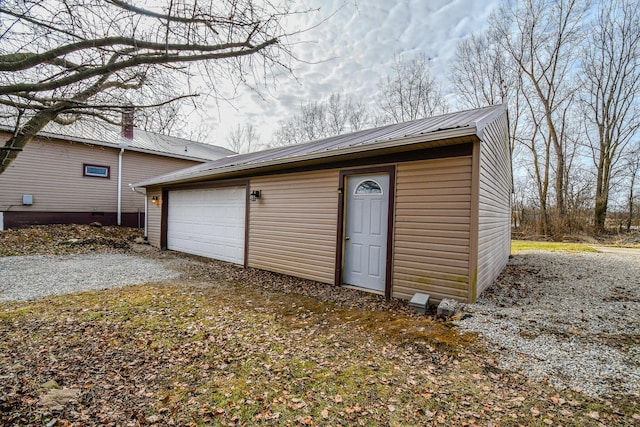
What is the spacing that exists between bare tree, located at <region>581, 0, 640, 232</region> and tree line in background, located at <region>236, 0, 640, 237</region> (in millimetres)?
40

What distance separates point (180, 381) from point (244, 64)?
2675 mm

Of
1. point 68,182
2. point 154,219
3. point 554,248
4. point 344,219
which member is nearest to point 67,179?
point 68,182

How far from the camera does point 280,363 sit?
9.05 ft

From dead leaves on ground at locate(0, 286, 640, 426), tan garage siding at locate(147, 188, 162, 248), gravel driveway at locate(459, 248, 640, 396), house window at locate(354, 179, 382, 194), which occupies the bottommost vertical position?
dead leaves on ground at locate(0, 286, 640, 426)

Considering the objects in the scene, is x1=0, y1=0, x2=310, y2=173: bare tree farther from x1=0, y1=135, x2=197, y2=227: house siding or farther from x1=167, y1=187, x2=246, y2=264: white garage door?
x1=0, y1=135, x2=197, y2=227: house siding

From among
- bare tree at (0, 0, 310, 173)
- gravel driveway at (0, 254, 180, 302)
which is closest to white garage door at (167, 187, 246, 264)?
gravel driveway at (0, 254, 180, 302)

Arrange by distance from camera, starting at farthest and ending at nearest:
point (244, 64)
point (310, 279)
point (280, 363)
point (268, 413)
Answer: point (310, 279) → point (280, 363) → point (244, 64) → point (268, 413)

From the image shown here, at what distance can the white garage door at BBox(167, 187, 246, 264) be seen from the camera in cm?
775

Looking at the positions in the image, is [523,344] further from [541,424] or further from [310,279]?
[310,279]

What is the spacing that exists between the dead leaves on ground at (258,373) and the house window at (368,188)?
206 cm

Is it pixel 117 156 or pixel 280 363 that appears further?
pixel 117 156

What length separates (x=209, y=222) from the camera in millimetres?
8719

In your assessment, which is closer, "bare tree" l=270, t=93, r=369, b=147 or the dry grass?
the dry grass

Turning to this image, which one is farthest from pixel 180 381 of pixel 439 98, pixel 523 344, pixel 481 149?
pixel 439 98
